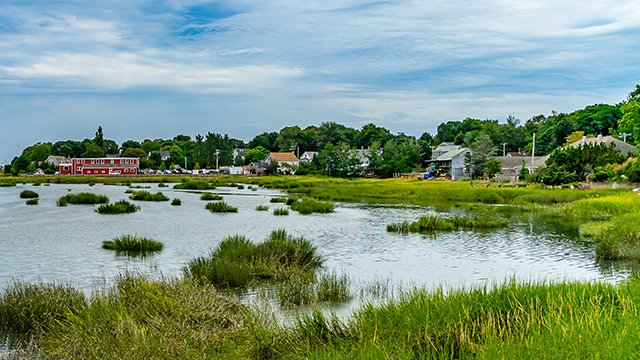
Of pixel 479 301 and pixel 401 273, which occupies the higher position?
pixel 479 301

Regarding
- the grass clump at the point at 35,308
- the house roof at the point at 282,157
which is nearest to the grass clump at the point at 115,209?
the grass clump at the point at 35,308

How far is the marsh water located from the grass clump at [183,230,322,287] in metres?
1.39

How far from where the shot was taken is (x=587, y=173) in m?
70.8

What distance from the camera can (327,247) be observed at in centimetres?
2917

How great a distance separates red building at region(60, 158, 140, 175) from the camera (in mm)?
156587

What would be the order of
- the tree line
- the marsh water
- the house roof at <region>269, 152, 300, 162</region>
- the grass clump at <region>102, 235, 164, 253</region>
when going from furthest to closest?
the house roof at <region>269, 152, 300, 162</region> → the tree line → the grass clump at <region>102, 235, 164, 253</region> → the marsh water

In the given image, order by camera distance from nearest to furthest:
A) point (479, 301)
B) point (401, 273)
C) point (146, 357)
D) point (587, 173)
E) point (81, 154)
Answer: point (146, 357) < point (479, 301) < point (401, 273) < point (587, 173) < point (81, 154)

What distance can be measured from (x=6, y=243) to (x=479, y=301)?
24.3m

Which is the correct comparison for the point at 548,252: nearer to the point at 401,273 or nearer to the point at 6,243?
the point at 401,273

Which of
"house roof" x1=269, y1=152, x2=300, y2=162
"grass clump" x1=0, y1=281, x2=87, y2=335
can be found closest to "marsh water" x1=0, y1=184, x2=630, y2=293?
"grass clump" x1=0, y1=281, x2=87, y2=335

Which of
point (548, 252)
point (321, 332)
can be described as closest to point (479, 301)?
point (321, 332)

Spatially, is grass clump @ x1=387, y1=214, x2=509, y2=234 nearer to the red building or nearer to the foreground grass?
the foreground grass

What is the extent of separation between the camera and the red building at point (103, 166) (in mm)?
156587

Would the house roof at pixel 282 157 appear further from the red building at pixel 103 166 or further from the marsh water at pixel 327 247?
the marsh water at pixel 327 247
